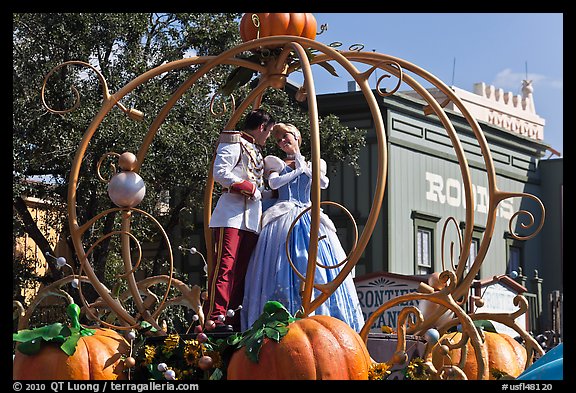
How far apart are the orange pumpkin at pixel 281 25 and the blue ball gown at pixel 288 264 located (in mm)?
568

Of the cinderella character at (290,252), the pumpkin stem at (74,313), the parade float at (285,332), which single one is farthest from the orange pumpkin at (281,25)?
the pumpkin stem at (74,313)

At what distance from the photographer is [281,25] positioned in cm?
456

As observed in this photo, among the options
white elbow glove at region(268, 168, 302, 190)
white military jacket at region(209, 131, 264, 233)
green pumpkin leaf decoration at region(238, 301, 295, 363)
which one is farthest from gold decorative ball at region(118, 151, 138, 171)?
green pumpkin leaf decoration at region(238, 301, 295, 363)

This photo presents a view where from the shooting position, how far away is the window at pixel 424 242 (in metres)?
16.1

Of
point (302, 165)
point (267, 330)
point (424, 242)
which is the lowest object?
point (267, 330)

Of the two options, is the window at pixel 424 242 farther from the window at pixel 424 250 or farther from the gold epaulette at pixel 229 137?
the gold epaulette at pixel 229 137

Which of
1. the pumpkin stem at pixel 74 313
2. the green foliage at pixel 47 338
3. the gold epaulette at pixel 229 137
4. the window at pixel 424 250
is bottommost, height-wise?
the green foliage at pixel 47 338

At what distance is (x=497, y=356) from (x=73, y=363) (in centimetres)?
147

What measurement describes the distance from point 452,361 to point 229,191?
3.66 ft

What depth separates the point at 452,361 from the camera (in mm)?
3871

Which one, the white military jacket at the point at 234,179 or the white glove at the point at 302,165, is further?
the white glove at the point at 302,165

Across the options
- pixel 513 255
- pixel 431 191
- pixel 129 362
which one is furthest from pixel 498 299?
pixel 513 255

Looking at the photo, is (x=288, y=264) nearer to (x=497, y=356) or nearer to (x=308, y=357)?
(x=497, y=356)

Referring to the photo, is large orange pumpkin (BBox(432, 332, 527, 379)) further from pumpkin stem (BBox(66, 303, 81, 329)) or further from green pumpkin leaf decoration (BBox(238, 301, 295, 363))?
pumpkin stem (BBox(66, 303, 81, 329))
